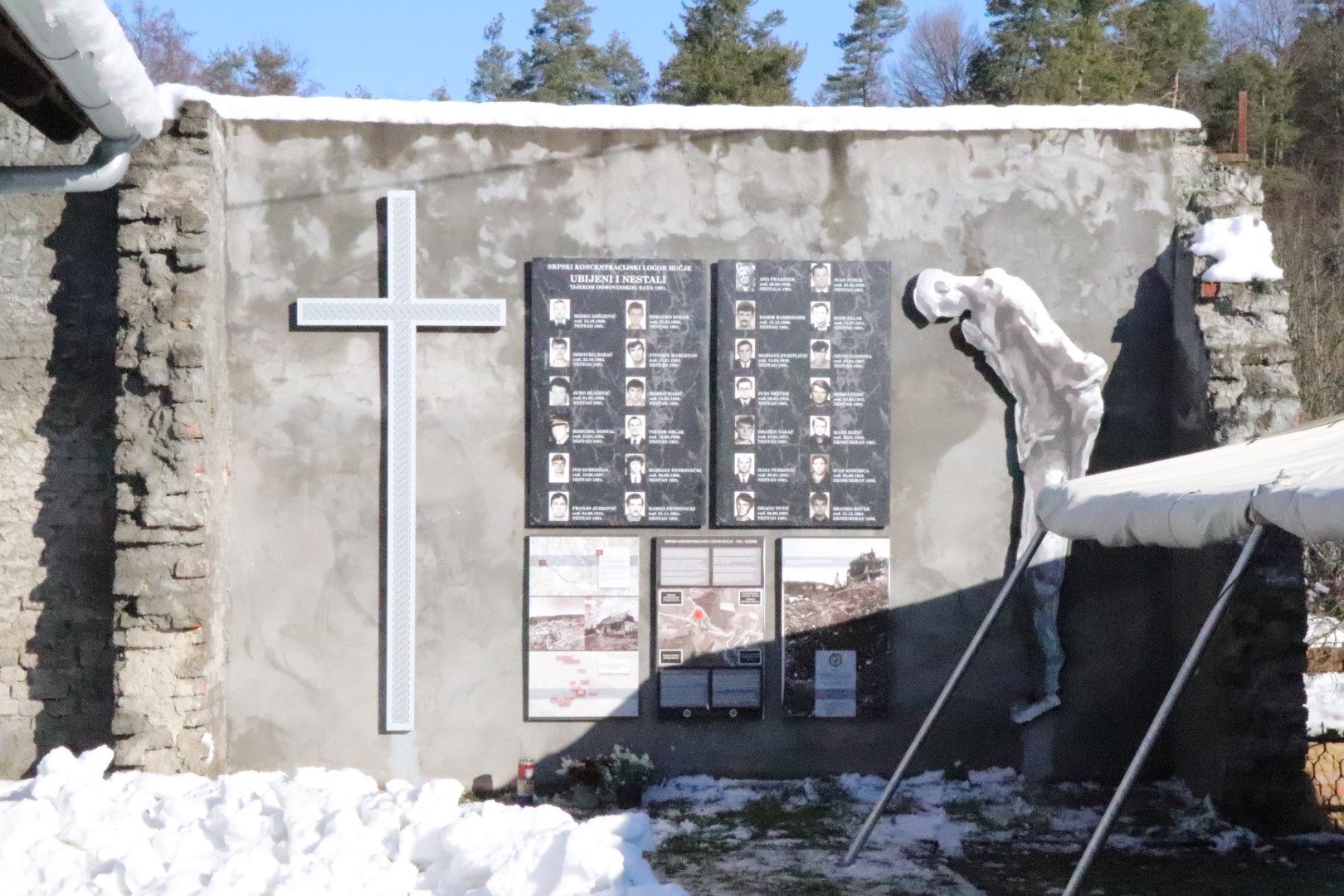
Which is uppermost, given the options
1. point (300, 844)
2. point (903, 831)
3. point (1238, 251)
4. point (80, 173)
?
point (80, 173)

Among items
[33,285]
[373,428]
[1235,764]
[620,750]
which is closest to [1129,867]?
[1235,764]

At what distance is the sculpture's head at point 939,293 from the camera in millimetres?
7422

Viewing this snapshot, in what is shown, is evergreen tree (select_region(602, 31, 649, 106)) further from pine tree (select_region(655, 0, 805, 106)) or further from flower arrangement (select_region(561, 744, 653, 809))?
flower arrangement (select_region(561, 744, 653, 809))

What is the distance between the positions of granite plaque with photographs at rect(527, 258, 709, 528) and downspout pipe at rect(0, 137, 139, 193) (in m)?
2.16

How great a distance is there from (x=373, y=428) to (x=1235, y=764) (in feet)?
15.6

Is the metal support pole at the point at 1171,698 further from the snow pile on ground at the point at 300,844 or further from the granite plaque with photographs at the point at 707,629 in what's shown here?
the granite plaque with photographs at the point at 707,629

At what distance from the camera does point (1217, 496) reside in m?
4.36

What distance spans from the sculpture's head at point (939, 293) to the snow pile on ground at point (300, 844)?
3.35 meters

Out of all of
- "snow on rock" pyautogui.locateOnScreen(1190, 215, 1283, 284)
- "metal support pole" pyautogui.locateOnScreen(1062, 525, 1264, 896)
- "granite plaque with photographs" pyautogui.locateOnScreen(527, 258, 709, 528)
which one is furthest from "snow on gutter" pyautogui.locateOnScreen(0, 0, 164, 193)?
"snow on rock" pyautogui.locateOnScreen(1190, 215, 1283, 284)

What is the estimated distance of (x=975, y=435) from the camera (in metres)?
7.54

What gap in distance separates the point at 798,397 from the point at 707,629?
1367mm

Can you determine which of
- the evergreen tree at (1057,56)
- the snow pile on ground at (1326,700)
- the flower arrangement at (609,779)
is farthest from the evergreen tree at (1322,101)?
the flower arrangement at (609,779)

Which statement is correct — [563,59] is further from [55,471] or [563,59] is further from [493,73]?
[55,471]

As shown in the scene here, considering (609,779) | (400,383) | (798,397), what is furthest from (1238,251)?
(400,383)
